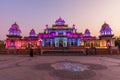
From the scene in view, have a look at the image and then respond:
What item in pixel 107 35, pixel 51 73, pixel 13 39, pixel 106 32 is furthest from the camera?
pixel 106 32

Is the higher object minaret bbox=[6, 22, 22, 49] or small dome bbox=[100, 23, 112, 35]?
small dome bbox=[100, 23, 112, 35]

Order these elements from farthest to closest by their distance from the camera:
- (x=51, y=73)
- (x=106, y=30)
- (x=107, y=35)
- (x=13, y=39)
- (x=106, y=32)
Answer: (x=106, y=30) < (x=106, y=32) < (x=107, y=35) < (x=13, y=39) < (x=51, y=73)

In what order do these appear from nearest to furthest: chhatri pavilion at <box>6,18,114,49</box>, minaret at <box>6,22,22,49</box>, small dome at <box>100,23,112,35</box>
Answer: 1. chhatri pavilion at <box>6,18,114,49</box>
2. minaret at <box>6,22,22,49</box>
3. small dome at <box>100,23,112,35</box>

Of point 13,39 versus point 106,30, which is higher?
point 106,30

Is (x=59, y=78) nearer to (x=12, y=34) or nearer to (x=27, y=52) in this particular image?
(x=27, y=52)

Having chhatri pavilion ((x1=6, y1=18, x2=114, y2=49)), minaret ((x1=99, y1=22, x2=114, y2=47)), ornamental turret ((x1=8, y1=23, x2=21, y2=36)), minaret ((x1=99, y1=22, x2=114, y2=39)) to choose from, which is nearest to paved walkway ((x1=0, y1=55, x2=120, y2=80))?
chhatri pavilion ((x1=6, y1=18, x2=114, y2=49))

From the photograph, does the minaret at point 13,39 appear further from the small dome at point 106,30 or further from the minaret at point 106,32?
the small dome at point 106,30

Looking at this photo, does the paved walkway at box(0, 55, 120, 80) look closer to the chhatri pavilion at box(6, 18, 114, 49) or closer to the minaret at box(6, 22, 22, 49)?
the chhatri pavilion at box(6, 18, 114, 49)

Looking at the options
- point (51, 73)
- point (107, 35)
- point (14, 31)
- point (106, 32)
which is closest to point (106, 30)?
point (106, 32)

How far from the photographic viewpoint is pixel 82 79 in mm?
6621

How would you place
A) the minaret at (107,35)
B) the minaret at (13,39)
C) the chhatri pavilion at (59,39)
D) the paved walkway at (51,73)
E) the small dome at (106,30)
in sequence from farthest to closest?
the small dome at (106,30) < the minaret at (107,35) < the minaret at (13,39) < the chhatri pavilion at (59,39) < the paved walkway at (51,73)

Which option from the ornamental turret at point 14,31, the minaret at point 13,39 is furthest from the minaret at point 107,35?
the ornamental turret at point 14,31

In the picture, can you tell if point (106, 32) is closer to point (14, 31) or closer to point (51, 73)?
point (14, 31)

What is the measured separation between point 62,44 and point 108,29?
21.9 metres
